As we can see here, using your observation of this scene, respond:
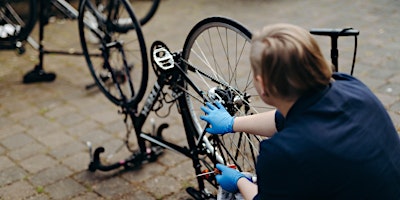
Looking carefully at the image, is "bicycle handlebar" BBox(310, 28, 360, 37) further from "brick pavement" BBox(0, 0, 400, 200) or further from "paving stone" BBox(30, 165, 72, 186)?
"paving stone" BBox(30, 165, 72, 186)

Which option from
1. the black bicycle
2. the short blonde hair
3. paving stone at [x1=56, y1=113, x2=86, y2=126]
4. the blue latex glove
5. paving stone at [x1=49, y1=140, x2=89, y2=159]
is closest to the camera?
the short blonde hair

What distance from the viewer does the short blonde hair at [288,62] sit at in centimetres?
160

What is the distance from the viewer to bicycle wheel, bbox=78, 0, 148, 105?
3247 mm

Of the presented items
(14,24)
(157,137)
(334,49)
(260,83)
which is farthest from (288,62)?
(14,24)

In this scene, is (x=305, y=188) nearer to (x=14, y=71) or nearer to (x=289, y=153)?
(x=289, y=153)

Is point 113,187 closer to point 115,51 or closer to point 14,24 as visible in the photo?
point 115,51

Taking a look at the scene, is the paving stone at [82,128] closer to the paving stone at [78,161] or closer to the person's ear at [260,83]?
the paving stone at [78,161]

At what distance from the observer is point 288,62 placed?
1.59 meters

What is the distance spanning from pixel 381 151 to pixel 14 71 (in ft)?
14.4

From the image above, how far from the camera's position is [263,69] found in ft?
5.39

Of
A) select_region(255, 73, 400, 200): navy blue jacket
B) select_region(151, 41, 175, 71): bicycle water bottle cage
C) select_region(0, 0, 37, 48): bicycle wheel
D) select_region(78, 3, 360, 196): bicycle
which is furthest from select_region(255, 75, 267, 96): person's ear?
select_region(0, 0, 37, 48): bicycle wheel

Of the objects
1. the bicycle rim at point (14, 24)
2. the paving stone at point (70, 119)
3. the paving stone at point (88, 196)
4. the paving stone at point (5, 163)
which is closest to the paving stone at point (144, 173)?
the paving stone at point (88, 196)

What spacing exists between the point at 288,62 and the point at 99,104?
303cm

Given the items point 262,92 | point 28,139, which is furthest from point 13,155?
point 262,92
